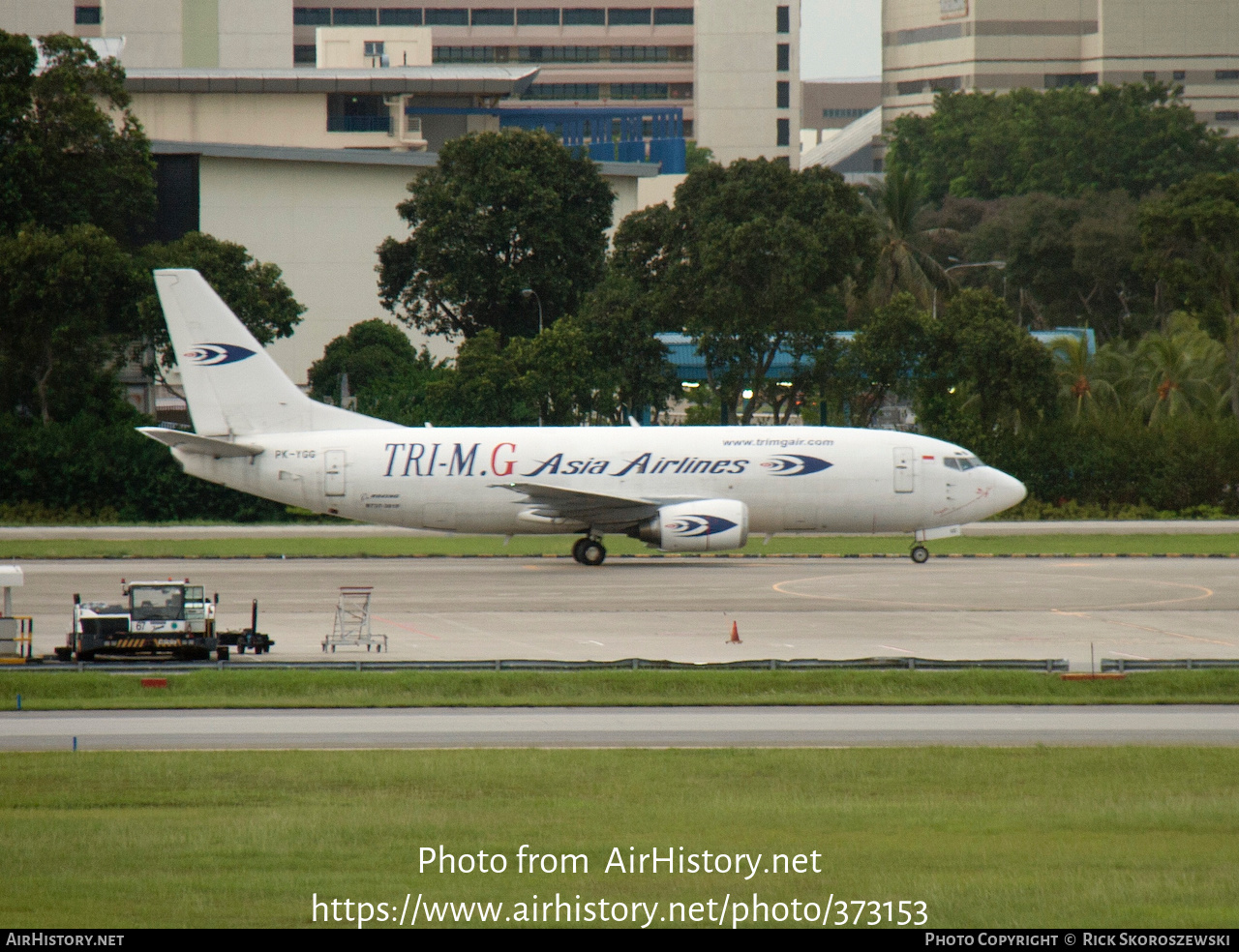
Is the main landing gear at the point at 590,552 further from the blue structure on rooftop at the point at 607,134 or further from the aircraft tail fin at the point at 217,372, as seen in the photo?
the blue structure on rooftop at the point at 607,134

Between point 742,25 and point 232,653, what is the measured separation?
16069cm

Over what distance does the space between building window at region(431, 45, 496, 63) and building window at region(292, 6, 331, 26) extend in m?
14.0

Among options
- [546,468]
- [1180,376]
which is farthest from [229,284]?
[1180,376]

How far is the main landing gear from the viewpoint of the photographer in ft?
153

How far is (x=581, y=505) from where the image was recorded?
151 feet

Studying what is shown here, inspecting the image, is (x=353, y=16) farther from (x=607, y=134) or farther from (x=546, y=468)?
(x=546, y=468)

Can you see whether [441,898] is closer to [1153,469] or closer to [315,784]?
[315,784]

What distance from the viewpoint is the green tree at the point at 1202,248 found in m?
70.6

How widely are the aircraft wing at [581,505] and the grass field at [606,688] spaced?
62.9ft

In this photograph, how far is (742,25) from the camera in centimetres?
17838

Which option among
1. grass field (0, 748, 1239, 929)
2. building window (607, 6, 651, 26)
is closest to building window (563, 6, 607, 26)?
building window (607, 6, 651, 26)

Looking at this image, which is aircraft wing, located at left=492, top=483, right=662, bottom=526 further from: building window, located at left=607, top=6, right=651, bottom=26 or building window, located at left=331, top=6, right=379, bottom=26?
building window, located at left=607, top=6, right=651, bottom=26

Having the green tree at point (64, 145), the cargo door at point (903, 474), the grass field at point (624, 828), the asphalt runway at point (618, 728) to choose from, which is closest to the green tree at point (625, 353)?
the green tree at point (64, 145)

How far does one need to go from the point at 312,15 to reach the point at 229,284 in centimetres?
12544
